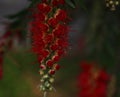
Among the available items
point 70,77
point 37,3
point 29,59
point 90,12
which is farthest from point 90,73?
point 70,77

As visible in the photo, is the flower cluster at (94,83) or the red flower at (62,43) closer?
the red flower at (62,43)

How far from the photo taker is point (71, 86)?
32.1 feet

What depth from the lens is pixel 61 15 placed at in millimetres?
3402

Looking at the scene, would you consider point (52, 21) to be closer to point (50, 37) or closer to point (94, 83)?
point (50, 37)

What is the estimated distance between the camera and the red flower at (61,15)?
338cm

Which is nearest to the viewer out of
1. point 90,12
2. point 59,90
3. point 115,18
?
point 115,18

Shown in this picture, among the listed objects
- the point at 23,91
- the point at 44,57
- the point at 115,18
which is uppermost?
the point at 44,57

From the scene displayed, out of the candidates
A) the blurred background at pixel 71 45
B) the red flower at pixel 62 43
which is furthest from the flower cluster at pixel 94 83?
the red flower at pixel 62 43

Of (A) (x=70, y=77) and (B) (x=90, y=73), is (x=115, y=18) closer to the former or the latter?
(B) (x=90, y=73)

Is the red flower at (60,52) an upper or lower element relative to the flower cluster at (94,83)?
upper

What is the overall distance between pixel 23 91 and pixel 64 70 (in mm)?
1737

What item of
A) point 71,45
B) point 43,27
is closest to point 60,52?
point 43,27

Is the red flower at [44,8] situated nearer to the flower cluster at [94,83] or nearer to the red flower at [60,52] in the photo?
the red flower at [60,52]

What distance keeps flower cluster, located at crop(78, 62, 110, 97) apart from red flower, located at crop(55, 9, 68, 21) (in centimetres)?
235
